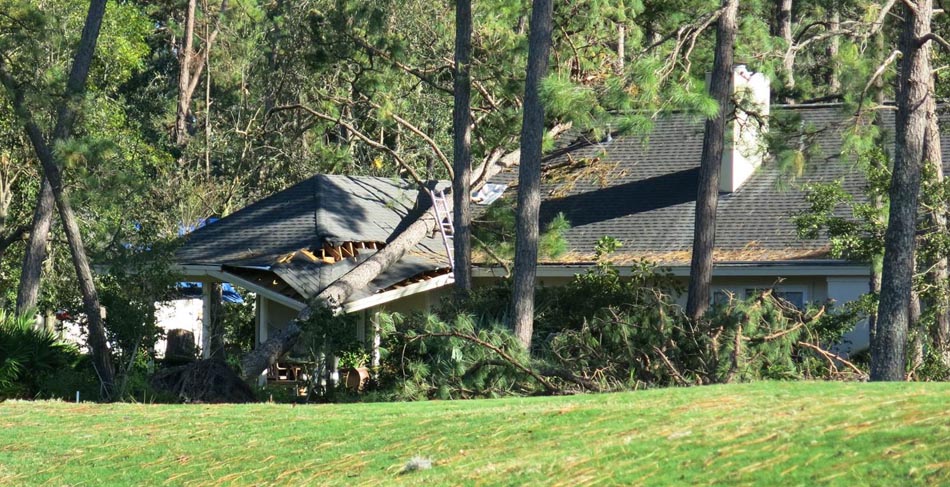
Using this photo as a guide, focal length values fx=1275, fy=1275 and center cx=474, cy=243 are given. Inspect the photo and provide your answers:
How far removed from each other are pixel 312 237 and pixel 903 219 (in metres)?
12.4

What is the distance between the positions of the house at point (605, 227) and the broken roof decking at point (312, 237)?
4 cm

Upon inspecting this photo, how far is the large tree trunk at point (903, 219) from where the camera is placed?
16172 mm

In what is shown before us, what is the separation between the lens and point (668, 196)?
2459cm

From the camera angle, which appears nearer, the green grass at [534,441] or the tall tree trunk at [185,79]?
the green grass at [534,441]

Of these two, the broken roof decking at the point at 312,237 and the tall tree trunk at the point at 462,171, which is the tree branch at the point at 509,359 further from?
the broken roof decking at the point at 312,237

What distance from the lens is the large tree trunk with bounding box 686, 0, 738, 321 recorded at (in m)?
18.1

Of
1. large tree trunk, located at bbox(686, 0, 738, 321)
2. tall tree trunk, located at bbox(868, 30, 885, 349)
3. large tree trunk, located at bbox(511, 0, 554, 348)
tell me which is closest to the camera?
tall tree trunk, located at bbox(868, 30, 885, 349)

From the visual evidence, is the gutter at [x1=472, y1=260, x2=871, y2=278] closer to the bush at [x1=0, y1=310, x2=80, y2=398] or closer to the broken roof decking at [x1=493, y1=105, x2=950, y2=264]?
the broken roof decking at [x1=493, y1=105, x2=950, y2=264]

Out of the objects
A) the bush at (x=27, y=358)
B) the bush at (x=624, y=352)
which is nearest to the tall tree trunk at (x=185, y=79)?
the bush at (x=27, y=358)

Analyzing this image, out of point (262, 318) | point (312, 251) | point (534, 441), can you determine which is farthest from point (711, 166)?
point (262, 318)

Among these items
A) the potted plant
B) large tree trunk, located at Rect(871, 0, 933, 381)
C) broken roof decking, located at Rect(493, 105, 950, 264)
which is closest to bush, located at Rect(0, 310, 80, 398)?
the potted plant

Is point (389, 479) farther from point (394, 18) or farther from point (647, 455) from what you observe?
point (394, 18)

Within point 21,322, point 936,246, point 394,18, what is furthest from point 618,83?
point 394,18

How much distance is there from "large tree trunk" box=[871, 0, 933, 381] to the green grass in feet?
12.7
